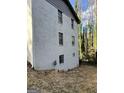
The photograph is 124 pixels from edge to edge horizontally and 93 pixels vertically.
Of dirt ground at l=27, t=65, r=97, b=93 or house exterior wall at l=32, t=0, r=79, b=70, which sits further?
house exterior wall at l=32, t=0, r=79, b=70

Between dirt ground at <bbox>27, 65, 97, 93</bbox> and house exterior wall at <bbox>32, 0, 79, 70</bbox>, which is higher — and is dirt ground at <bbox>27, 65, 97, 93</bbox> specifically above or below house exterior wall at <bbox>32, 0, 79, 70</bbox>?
below

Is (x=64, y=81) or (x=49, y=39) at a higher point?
(x=49, y=39)

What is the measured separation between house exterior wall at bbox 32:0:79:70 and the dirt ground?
7cm

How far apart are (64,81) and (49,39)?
1.20 feet

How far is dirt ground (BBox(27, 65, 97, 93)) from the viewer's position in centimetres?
152

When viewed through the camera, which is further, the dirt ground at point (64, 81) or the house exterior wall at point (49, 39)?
the house exterior wall at point (49, 39)

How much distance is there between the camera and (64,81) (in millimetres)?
1584

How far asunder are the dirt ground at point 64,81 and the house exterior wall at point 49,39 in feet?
0.23

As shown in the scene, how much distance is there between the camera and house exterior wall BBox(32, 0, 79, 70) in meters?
1.63

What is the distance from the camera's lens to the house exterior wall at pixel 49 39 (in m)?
1.63
